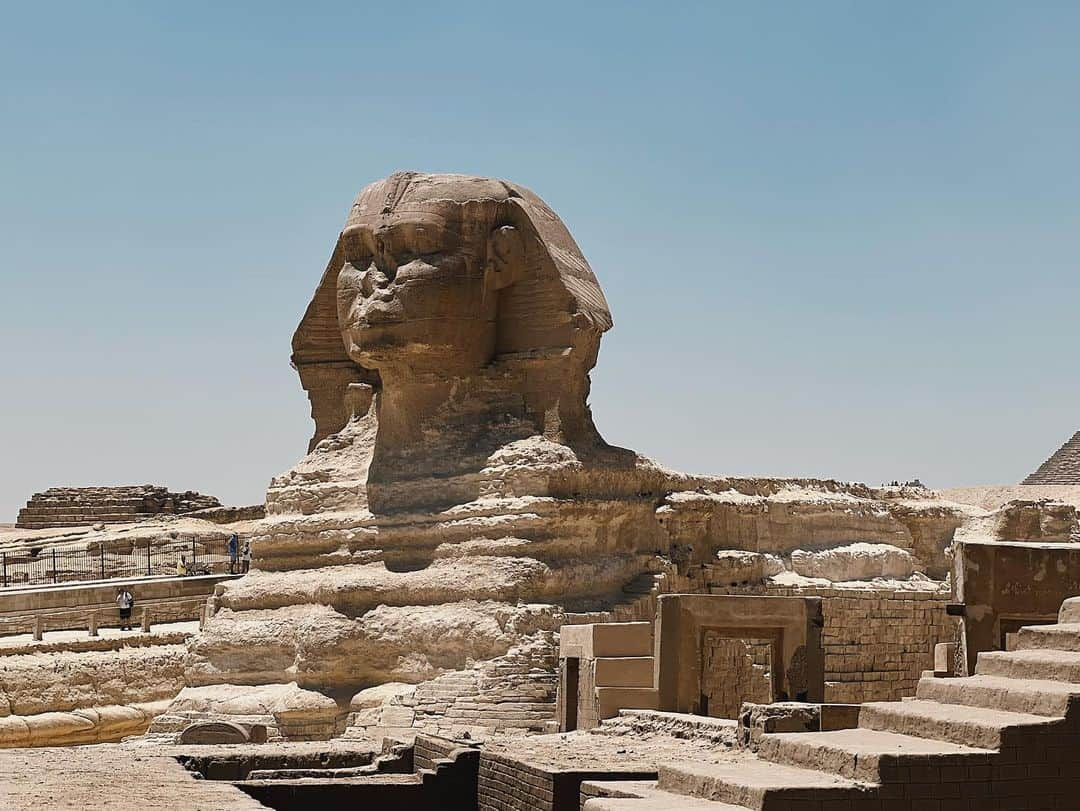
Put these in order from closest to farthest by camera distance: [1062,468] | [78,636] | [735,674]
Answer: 1. [735,674]
2. [78,636]
3. [1062,468]

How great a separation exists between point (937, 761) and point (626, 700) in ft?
23.5

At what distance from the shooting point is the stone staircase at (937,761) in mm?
9305

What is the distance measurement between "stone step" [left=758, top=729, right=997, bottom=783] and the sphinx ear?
1255 centimetres

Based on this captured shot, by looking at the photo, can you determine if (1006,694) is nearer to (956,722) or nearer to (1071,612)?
(956,722)

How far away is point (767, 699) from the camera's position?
20375 millimetres

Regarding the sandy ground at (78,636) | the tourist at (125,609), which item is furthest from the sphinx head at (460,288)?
the tourist at (125,609)

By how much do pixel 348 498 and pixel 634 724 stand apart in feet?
25.3

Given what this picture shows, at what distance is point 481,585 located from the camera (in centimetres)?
2034

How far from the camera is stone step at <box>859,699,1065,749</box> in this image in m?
9.48

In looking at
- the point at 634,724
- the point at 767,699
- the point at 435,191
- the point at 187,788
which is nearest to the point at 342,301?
the point at 435,191

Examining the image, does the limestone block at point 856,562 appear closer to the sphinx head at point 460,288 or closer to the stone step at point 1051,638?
the sphinx head at point 460,288

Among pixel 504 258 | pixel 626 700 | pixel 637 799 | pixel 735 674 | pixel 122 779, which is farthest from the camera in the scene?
pixel 504 258

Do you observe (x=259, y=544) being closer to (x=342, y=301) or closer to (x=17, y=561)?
(x=342, y=301)

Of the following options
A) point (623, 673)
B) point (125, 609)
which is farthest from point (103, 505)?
point (623, 673)
